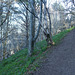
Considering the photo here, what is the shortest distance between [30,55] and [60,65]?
3.39 metres

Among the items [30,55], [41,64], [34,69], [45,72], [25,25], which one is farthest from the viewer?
[25,25]

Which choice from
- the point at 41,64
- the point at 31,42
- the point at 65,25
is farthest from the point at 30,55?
the point at 65,25

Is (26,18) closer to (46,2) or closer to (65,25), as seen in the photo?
(46,2)

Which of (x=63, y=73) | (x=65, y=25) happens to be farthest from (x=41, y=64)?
(x=65, y=25)

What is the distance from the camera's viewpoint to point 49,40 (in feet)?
27.4

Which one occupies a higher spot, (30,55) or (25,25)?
(25,25)

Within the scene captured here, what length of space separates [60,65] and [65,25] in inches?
964

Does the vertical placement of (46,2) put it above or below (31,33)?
above

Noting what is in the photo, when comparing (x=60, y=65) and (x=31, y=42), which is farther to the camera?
(x=31, y=42)

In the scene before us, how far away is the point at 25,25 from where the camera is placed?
16.5 metres

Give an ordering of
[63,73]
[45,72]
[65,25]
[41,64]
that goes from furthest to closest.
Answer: [65,25] < [41,64] < [45,72] < [63,73]

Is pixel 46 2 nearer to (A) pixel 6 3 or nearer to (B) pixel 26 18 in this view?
(A) pixel 6 3

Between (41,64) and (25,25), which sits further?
(25,25)

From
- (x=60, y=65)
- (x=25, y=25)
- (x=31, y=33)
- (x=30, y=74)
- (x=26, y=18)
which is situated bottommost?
(x=30, y=74)
